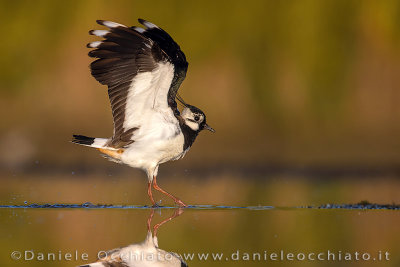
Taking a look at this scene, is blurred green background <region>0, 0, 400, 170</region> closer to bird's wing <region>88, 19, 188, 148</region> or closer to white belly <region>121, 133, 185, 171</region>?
white belly <region>121, 133, 185, 171</region>

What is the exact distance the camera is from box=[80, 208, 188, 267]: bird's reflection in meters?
6.08

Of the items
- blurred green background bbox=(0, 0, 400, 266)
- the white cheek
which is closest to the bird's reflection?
the white cheek

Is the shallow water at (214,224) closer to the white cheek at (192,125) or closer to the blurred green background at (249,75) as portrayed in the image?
the white cheek at (192,125)

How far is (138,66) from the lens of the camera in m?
8.31

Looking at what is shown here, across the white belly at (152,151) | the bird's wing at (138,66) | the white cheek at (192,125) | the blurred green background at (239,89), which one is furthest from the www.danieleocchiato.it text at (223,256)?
the blurred green background at (239,89)

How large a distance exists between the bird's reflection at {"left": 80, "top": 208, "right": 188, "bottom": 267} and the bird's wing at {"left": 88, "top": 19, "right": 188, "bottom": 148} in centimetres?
207

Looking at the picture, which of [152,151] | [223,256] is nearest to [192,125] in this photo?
[152,151]

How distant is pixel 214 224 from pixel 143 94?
1.63 metres

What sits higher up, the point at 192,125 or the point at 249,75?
the point at 192,125

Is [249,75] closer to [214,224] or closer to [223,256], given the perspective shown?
[214,224]

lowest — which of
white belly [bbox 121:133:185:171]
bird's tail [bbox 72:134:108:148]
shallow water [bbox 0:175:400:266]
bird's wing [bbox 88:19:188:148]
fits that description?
shallow water [bbox 0:175:400:266]

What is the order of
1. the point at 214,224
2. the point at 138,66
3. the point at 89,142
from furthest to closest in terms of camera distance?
the point at 89,142
the point at 138,66
the point at 214,224

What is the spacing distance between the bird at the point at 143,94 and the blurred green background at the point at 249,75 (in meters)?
4.75

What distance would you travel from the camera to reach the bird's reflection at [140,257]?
608 centimetres
